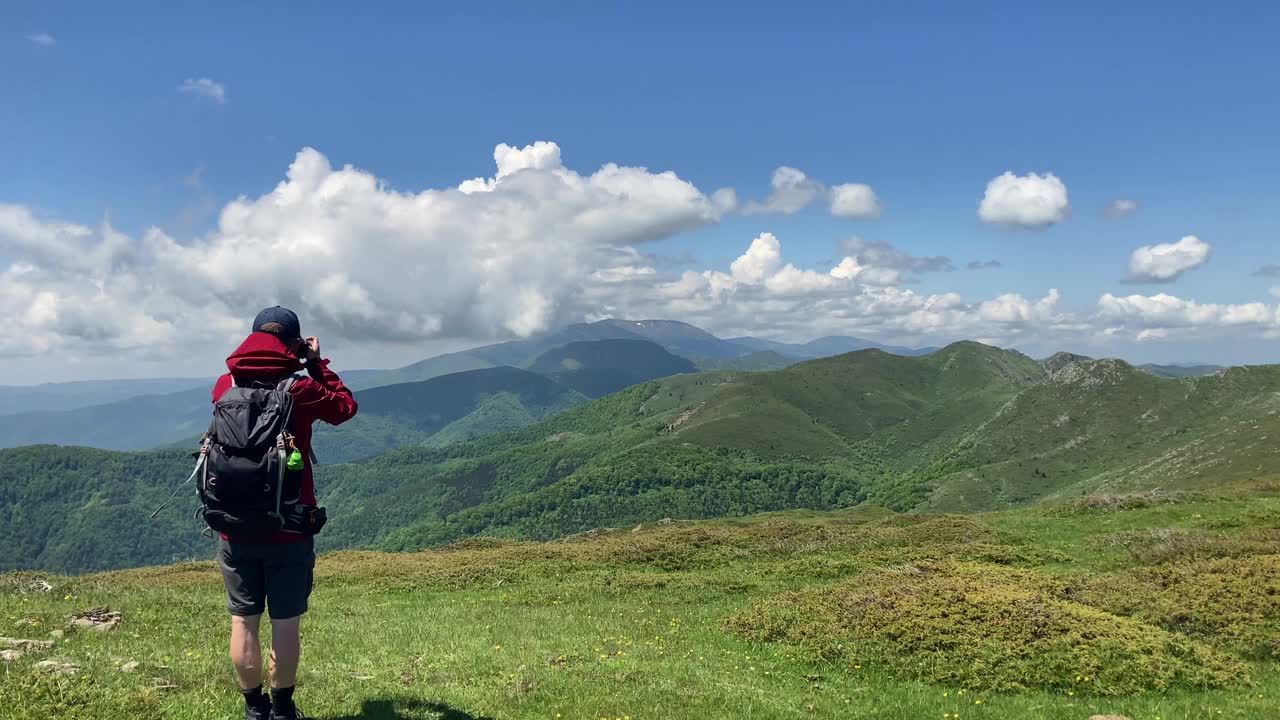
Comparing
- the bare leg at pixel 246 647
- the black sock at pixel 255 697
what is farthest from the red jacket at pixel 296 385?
the black sock at pixel 255 697

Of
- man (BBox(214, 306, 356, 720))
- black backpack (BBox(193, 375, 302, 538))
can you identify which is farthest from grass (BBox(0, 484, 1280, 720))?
black backpack (BBox(193, 375, 302, 538))

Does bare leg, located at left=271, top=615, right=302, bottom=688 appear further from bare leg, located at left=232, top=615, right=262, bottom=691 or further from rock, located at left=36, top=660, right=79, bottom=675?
rock, located at left=36, top=660, right=79, bottom=675

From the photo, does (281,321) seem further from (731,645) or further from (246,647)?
(731,645)

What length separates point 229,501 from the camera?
7.51 metres

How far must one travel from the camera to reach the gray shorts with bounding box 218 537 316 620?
25.8 feet

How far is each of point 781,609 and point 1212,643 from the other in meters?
10.3

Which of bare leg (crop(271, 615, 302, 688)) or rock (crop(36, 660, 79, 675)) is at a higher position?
bare leg (crop(271, 615, 302, 688))

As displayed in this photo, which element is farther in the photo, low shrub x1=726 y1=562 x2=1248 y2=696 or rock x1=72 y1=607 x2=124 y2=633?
rock x1=72 y1=607 x2=124 y2=633

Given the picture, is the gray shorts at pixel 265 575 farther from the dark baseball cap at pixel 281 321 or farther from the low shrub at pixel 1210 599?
the low shrub at pixel 1210 599

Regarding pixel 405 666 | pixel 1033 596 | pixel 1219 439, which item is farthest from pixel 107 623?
pixel 1219 439

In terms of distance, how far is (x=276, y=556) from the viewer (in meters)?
7.88

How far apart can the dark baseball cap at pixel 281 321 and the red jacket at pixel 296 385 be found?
0.39 ft

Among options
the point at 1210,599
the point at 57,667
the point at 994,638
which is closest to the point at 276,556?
the point at 57,667

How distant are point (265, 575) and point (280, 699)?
1730 millimetres
